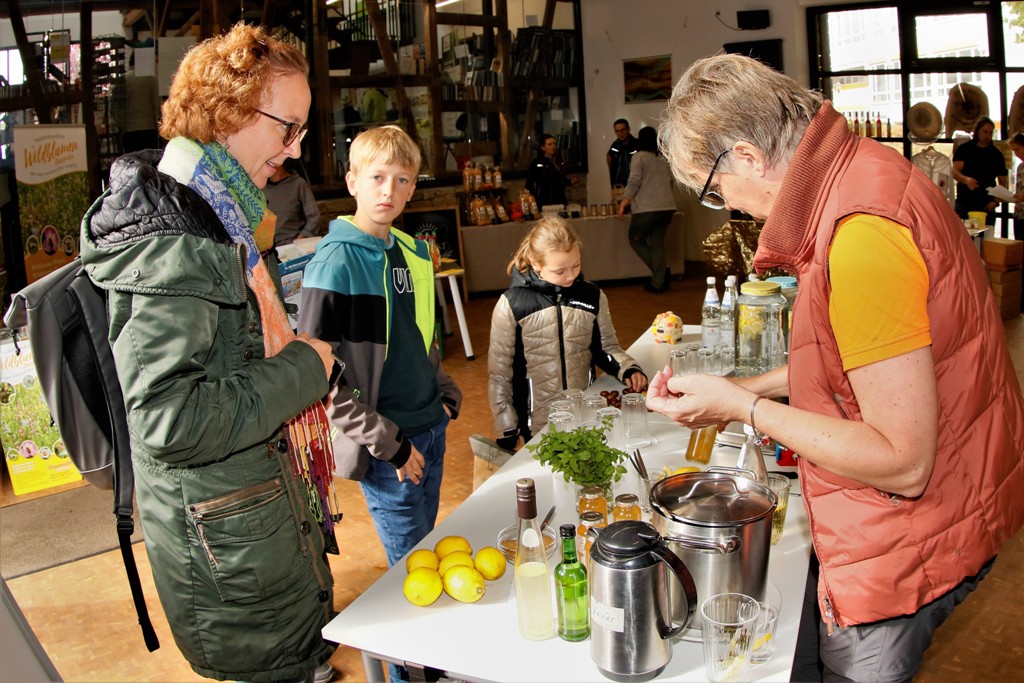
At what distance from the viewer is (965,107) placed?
9.48 m

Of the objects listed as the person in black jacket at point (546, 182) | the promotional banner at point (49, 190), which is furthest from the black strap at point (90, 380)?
the person in black jacket at point (546, 182)

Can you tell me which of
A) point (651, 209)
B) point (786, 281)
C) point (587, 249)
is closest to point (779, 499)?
point (786, 281)

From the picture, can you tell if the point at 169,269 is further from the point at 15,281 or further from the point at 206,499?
the point at 15,281

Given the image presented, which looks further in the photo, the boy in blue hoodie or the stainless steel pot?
the boy in blue hoodie

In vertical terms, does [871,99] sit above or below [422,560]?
above

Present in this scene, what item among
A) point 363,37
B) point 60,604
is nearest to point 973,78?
point 363,37

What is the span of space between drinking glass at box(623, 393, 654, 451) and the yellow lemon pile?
0.89m

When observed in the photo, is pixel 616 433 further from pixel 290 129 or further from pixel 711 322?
pixel 290 129

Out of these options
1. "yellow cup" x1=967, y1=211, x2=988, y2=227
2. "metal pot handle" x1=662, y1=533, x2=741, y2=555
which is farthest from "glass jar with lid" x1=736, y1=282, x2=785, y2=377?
"yellow cup" x1=967, y1=211, x2=988, y2=227

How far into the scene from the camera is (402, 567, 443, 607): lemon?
5.88 ft

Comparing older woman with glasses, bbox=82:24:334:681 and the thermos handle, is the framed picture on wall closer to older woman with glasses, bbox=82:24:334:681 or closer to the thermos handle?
older woman with glasses, bbox=82:24:334:681

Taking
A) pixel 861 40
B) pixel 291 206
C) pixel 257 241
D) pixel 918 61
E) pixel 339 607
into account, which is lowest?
pixel 339 607

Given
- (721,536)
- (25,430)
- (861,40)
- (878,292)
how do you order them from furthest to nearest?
(861,40)
(25,430)
(721,536)
(878,292)

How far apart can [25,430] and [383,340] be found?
3.29m
